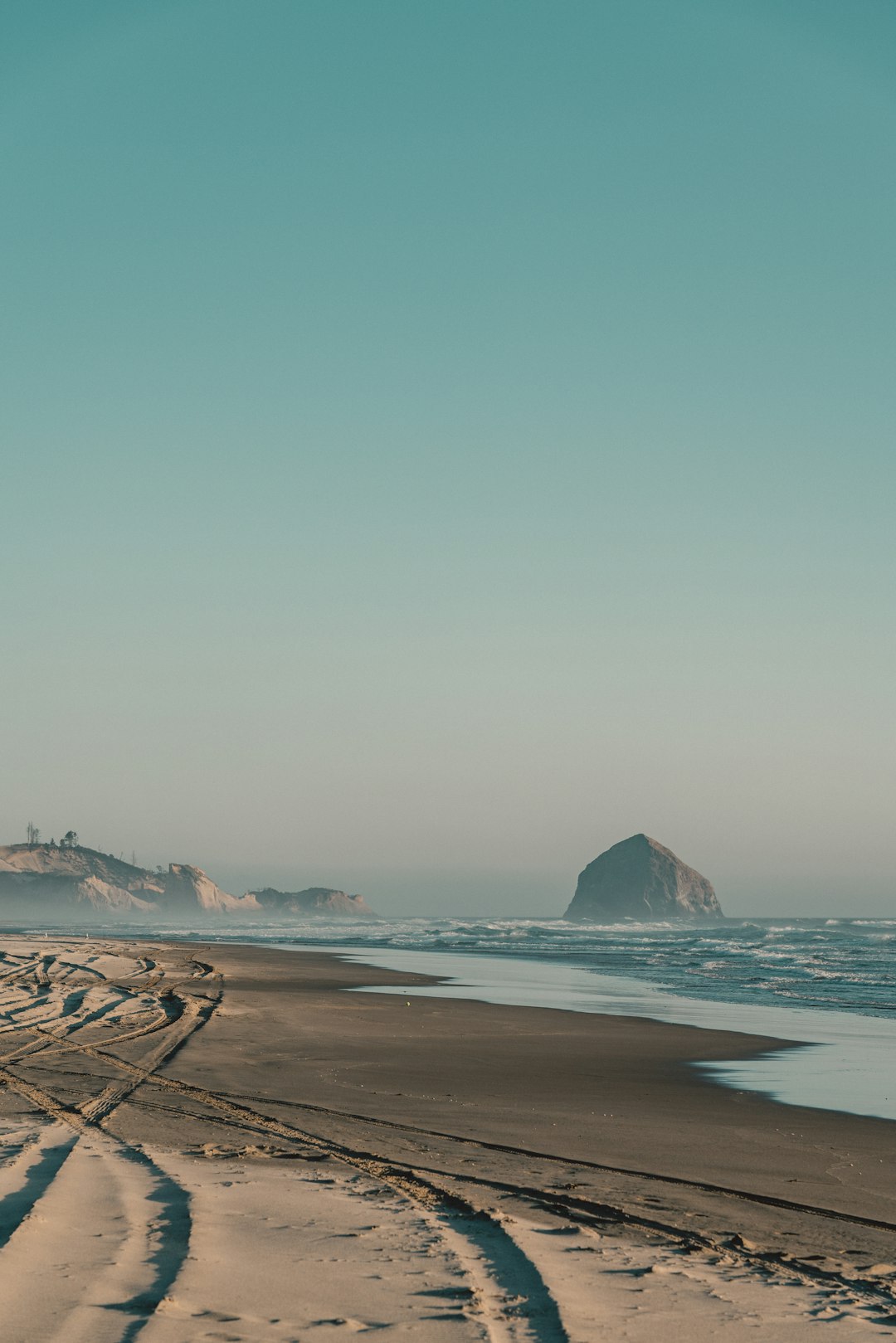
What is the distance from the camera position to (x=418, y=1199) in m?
7.11

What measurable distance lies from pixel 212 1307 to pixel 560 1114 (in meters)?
7.11

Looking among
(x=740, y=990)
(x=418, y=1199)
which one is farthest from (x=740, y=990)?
(x=418, y=1199)

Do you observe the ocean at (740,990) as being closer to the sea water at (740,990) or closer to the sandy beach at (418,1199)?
the sea water at (740,990)

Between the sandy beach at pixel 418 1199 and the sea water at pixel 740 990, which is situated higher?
the sandy beach at pixel 418 1199

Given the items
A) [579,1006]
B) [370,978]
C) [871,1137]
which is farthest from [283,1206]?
[370,978]

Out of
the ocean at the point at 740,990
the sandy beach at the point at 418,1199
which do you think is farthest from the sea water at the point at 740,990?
the sandy beach at the point at 418,1199

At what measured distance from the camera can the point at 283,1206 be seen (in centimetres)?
679

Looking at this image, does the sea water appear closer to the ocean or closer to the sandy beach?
the ocean

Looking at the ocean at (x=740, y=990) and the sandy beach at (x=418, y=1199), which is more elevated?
the sandy beach at (x=418, y=1199)

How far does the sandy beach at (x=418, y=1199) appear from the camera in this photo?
4.91 metres

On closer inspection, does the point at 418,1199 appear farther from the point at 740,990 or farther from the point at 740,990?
the point at 740,990

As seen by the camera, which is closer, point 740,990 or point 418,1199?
point 418,1199

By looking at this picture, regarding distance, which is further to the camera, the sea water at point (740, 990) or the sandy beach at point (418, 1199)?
the sea water at point (740, 990)

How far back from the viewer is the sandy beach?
4.91 meters
